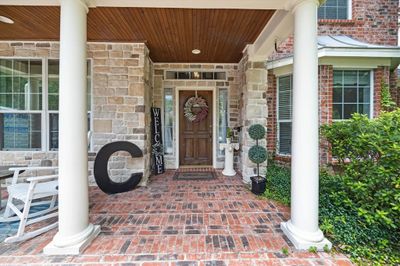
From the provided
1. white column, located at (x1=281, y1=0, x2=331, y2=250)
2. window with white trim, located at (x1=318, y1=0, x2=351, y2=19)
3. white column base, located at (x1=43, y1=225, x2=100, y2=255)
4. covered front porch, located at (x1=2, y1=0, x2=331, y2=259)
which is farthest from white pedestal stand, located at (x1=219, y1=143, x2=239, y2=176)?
window with white trim, located at (x1=318, y1=0, x2=351, y2=19)

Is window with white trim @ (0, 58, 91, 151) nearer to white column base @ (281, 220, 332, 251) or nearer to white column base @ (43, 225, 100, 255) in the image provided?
white column base @ (43, 225, 100, 255)

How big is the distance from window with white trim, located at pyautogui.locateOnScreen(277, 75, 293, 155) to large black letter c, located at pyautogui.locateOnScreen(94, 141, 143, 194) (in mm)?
3386

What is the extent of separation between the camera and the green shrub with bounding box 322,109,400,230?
6.79 ft

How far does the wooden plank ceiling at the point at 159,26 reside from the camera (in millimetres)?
2855

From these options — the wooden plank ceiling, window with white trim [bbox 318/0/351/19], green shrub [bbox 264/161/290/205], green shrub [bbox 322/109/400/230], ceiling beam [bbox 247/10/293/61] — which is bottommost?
green shrub [bbox 264/161/290/205]

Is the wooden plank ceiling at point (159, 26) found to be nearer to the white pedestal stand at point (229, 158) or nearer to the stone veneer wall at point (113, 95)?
the stone veneer wall at point (113, 95)

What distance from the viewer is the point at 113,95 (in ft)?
13.0

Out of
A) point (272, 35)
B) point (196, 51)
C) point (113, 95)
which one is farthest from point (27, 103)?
point (272, 35)

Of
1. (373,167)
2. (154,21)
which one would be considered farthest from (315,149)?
(154,21)

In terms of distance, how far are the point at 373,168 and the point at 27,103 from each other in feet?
18.3

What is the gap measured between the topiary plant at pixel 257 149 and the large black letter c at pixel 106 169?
2023 mm

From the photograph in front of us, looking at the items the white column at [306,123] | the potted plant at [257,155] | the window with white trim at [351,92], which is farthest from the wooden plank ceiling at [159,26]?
the window with white trim at [351,92]

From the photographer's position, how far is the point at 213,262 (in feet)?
6.12

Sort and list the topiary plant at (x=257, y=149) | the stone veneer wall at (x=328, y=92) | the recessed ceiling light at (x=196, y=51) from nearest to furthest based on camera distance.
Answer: the topiary plant at (x=257, y=149) < the recessed ceiling light at (x=196, y=51) < the stone veneer wall at (x=328, y=92)
